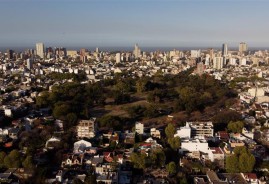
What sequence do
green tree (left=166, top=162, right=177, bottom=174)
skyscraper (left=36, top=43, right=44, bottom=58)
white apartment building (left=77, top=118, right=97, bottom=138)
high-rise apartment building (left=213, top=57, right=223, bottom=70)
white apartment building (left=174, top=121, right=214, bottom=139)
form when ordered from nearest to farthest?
green tree (left=166, top=162, right=177, bottom=174) < white apartment building (left=77, top=118, right=97, bottom=138) < white apartment building (left=174, top=121, right=214, bottom=139) < high-rise apartment building (left=213, top=57, right=223, bottom=70) < skyscraper (left=36, top=43, right=44, bottom=58)

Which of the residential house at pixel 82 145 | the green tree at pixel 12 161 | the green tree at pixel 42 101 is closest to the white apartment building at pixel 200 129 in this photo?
the residential house at pixel 82 145

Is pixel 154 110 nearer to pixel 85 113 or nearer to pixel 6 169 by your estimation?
pixel 85 113

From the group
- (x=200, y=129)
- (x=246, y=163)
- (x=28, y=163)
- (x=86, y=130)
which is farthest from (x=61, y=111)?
(x=246, y=163)

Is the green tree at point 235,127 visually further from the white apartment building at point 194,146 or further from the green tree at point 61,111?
the green tree at point 61,111

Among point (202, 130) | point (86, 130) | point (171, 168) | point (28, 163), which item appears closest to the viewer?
point (171, 168)

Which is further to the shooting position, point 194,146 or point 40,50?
point 40,50

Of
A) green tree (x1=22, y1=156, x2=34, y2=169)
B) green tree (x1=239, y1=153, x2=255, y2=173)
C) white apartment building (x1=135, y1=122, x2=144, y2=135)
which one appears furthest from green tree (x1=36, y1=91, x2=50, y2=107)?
green tree (x1=239, y1=153, x2=255, y2=173)

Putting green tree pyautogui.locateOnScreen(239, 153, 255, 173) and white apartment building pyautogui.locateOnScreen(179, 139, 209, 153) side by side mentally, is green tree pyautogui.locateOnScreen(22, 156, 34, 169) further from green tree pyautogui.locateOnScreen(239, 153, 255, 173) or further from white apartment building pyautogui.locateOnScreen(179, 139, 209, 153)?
green tree pyautogui.locateOnScreen(239, 153, 255, 173)

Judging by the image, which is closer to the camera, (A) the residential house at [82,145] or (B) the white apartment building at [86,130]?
(A) the residential house at [82,145]

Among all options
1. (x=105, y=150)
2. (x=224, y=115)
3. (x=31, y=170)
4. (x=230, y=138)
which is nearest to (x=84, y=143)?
(x=105, y=150)

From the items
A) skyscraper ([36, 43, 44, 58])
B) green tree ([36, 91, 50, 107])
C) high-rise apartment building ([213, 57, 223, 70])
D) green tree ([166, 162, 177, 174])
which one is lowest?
green tree ([166, 162, 177, 174])

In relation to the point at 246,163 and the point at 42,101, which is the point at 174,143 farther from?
the point at 42,101

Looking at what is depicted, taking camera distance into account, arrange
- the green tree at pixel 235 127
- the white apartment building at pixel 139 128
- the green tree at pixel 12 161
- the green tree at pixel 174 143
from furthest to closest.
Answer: the white apartment building at pixel 139 128 → the green tree at pixel 235 127 → the green tree at pixel 174 143 → the green tree at pixel 12 161
